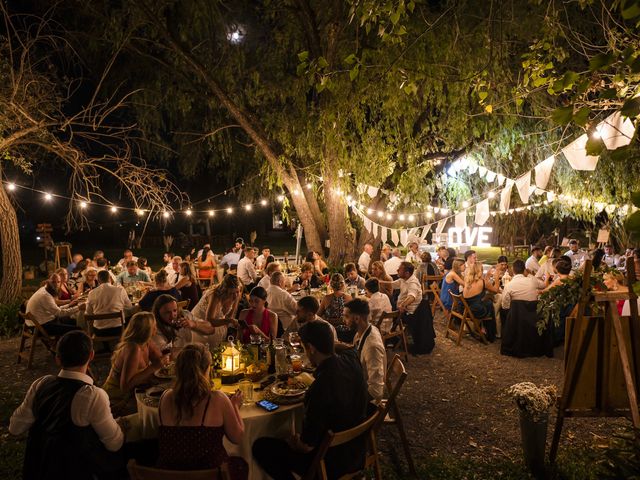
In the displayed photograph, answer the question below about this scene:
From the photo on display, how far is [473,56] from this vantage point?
8.80 m

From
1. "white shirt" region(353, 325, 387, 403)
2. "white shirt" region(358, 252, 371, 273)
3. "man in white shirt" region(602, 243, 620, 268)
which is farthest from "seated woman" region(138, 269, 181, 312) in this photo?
"man in white shirt" region(602, 243, 620, 268)

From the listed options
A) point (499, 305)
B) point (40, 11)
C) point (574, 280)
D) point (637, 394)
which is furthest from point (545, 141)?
point (40, 11)

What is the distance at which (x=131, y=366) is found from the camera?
3.86 m

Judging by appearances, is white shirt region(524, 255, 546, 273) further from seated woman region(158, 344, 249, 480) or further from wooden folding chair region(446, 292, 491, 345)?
seated woman region(158, 344, 249, 480)

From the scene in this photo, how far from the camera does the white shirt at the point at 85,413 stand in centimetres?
278

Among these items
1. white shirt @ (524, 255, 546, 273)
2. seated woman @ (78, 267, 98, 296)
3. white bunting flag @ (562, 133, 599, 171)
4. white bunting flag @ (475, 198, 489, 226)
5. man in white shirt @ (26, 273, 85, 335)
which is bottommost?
man in white shirt @ (26, 273, 85, 335)

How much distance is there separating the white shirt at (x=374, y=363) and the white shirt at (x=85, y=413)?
6.27 ft

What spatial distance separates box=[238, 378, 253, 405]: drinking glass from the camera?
133 inches

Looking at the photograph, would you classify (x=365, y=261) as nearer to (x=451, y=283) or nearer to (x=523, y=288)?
(x=451, y=283)

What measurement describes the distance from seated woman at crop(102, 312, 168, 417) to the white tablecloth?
0.32 m

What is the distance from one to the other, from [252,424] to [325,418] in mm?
520

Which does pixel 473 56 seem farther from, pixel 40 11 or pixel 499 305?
pixel 40 11

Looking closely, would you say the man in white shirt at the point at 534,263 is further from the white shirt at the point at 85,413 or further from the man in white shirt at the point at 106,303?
the white shirt at the point at 85,413

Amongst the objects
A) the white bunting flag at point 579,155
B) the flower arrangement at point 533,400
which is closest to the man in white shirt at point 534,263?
the white bunting flag at point 579,155
